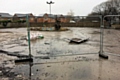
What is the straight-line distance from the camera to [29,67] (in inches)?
185

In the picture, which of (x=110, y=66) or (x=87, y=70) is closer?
(x=87, y=70)

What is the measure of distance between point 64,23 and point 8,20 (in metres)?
9.85

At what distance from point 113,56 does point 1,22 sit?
23.9 m

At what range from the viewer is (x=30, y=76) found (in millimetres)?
3947

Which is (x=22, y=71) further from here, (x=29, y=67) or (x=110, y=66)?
(x=110, y=66)

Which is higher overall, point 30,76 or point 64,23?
point 64,23

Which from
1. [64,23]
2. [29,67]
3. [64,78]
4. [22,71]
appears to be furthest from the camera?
[64,23]

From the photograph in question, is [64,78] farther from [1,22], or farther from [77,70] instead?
[1,22]

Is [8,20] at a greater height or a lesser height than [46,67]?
greater

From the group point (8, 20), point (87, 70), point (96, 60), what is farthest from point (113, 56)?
point (8, 20)

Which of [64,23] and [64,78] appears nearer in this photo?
[64,78]

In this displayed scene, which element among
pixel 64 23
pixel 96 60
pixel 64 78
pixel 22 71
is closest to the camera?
pixel 64 78

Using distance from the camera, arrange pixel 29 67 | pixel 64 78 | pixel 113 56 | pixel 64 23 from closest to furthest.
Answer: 1. pixel 64 78
2. pixel 29 67
3. pixel 113 56
4. pixel 64 23

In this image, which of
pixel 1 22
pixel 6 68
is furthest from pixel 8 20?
pixel 6 68
